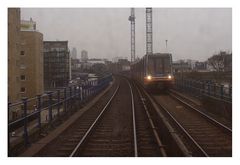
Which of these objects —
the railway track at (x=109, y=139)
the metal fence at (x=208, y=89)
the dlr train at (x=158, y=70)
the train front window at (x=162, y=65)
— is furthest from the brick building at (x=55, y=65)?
the railway track at (x=109, y=139)

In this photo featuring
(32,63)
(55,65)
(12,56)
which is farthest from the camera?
(55,65)

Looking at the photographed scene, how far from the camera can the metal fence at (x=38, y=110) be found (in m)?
8.26

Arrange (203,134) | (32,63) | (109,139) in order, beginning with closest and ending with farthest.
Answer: (109,139) → (203,134) → (32,63)

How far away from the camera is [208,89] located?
1609 centimetres

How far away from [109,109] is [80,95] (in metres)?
1.54

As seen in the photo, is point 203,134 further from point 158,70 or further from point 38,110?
point 158,70

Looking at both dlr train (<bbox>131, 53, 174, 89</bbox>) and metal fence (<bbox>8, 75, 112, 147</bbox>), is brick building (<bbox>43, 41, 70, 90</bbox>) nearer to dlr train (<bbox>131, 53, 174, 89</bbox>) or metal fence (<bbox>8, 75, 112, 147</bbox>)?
dlr train (<bbox>131, 53, 174, 89</bbox>)

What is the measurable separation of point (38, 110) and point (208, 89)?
29.1 ft

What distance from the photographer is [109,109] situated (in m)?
16.9

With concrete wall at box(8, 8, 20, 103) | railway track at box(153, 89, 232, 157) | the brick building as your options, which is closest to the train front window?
railway track at box(153, 89, 232, 157)

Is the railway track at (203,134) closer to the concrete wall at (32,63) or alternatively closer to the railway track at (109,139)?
the railway track at (109,139)

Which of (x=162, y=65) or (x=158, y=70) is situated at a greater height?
(x=162, y=65)

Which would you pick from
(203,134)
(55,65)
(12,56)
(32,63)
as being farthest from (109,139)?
(55,65)
